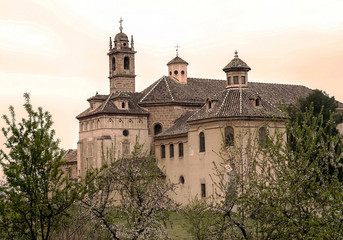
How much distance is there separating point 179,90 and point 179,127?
5.66 m

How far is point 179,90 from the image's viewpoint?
180 feet

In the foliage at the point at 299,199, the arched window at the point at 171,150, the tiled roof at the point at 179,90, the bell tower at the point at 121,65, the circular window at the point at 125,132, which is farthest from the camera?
the bell tower at the point at 121,65

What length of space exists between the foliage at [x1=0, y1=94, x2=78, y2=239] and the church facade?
20.7 metres

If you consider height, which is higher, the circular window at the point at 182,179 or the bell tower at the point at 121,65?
the bell tower at the point at 121,65

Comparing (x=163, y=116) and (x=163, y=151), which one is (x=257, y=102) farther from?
(x=163, y=116)

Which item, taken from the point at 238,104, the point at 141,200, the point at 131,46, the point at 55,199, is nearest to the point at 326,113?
the point at 238,104

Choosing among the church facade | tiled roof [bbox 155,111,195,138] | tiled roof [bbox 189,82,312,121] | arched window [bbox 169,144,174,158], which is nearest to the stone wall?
the church facade

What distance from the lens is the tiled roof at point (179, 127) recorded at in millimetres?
49062

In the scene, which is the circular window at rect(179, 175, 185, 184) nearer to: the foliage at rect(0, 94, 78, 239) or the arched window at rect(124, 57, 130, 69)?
the arched window at rect(124, 57, 130, 69)

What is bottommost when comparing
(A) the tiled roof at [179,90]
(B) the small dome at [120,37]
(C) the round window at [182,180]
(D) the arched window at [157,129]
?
(C) the round window at [182,180]

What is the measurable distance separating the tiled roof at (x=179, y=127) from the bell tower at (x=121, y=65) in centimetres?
725

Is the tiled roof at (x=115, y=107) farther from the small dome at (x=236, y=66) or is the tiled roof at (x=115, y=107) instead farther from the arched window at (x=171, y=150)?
the small dome at (x=236, y=66)

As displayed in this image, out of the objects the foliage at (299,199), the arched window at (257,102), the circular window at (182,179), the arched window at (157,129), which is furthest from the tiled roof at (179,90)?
the foliage at (299,199)

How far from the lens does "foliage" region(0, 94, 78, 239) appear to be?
68.4ft
